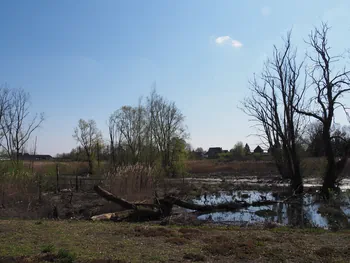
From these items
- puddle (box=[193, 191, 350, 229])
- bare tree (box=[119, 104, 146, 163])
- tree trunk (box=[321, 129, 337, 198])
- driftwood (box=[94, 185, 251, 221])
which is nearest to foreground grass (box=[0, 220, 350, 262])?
driftwood (box=[94, 185, 251, 221])

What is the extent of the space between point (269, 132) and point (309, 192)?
12033 millimetres

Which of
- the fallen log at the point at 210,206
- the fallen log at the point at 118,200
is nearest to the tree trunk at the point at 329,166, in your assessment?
the fallen log at the point at 210,206

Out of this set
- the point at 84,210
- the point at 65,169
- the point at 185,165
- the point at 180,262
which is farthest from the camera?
the point at 185,165

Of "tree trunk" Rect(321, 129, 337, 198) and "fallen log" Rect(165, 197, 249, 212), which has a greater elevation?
"tree trunk" Rect(321, 129, 337, 198)

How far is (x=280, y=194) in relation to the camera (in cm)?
2539

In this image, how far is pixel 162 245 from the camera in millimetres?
7602

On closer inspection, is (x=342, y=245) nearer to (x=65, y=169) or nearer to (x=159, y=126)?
(x=65, y=169)

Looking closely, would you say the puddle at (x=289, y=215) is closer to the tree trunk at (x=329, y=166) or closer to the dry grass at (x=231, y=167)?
the tree trunk at (x=329, y=166)

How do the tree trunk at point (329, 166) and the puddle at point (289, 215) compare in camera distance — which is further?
the tree trunk at point (329, 166)

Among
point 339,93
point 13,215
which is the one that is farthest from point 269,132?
point 13,215

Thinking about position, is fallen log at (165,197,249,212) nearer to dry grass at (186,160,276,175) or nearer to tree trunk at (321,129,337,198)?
tree trunk at (321,129,337,198)

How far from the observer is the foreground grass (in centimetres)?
652

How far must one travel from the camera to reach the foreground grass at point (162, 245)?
6523mm

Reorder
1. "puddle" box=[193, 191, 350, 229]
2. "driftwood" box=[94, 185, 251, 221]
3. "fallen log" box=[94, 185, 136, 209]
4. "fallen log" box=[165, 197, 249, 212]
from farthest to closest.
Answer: "fallen log" box=[165, 197, 249, 212]
"fallen log" box=[94, 185, 136, 209]
"driftwood" box=[94, 185, 251, 221]
"puddle" box=[193, 191, 350, 229]
